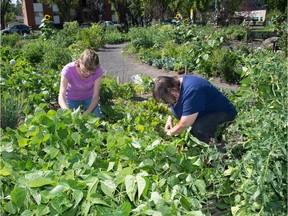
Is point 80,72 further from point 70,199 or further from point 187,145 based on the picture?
point 70,199

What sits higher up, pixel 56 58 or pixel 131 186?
pixel 131 186

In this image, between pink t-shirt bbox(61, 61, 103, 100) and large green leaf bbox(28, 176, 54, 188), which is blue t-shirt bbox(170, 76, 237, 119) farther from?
large green leaf bbox(28, 176, 54, 188)

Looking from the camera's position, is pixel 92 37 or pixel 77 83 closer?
pixel 77 83

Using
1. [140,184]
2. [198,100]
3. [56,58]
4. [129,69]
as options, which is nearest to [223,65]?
[129,69]

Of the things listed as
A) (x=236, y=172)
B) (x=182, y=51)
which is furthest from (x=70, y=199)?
(x=182, y=51)

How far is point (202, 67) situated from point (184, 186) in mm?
6810

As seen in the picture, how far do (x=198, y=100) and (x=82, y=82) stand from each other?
1.78 meters

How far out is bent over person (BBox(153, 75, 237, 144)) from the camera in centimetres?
288

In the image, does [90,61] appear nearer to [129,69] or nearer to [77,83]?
[77,83]

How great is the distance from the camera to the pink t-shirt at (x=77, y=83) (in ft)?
13.1

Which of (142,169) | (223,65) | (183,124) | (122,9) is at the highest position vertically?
(122,9)

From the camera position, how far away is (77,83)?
4.16 metres

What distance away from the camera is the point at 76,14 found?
4378cm

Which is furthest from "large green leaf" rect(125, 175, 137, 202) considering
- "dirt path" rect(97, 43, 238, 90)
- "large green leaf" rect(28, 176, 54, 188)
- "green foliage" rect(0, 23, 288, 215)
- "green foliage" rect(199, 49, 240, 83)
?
"dirt path" rect(97, 43, 238, 90)
